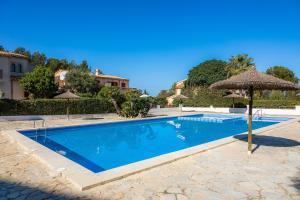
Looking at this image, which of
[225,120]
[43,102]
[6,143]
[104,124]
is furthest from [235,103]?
[6,143]

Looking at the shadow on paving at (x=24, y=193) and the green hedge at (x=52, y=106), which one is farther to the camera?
the green hedge at (x=52, y=106)

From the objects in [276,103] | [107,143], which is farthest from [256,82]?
[276,103]

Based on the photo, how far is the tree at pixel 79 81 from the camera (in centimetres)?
4081

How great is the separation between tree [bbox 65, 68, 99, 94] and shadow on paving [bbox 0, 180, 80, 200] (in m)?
37.4

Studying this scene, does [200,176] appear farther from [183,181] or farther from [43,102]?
[43,102]

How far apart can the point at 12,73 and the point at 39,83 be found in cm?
689

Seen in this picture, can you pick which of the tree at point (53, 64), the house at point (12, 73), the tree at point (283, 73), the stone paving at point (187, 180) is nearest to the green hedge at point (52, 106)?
the stone paving at point (187, 180)

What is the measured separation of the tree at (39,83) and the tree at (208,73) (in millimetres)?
26972

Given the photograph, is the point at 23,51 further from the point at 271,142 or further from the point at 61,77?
the point at 271,142

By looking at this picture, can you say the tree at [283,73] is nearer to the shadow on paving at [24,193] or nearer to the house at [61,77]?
the house at [61,77]

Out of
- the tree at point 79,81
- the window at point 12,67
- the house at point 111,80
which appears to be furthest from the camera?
the house at point 111,80

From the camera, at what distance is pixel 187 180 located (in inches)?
206

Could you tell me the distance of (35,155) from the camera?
24.0 feet

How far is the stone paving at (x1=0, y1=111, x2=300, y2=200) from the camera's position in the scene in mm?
4484
